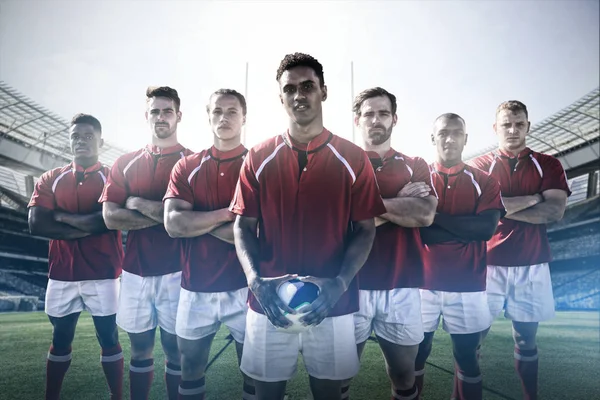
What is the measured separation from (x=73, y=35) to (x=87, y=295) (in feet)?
8.12

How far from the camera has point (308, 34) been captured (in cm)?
352

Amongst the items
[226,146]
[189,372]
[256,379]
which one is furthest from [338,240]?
[189,372]

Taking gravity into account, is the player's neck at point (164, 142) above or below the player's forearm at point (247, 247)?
above

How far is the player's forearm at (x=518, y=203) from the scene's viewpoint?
2783 millimetres

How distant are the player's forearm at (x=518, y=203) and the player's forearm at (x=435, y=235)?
56 cm

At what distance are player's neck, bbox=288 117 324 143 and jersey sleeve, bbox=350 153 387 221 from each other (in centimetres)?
29

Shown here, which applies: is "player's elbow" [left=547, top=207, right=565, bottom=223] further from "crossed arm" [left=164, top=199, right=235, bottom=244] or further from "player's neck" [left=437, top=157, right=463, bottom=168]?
"crossed arm" [left=164, top=199, right=235, bottom=244]

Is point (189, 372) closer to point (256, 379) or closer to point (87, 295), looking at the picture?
point (256, 379)

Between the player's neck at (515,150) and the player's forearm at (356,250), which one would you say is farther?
the player's neck at (515,150)

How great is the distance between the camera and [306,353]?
168cm

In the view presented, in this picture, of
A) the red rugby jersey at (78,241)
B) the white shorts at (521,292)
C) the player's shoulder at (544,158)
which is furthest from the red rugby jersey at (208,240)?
the player's shoulder at (544,158)

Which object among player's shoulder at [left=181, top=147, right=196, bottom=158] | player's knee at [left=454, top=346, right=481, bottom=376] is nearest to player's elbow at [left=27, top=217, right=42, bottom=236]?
player's shoulder at [left=181, top=147, right=196, bottom=158]

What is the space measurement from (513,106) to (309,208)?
222cm

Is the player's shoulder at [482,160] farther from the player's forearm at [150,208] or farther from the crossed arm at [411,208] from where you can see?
the player's forearm at [150,208]
